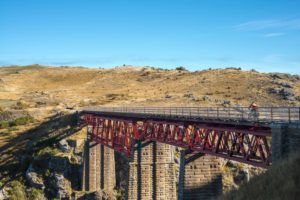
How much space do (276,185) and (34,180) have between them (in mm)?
43857

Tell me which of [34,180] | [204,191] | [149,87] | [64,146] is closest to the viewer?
→ [204,191]

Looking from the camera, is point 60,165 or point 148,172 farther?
point 60,165

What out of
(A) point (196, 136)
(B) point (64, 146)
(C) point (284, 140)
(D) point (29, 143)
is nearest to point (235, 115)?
(A) point (196, 136)

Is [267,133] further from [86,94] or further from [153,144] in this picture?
[86,94]

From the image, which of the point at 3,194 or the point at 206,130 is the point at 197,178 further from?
the point at 3,194

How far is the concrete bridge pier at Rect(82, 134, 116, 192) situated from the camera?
55.1 m

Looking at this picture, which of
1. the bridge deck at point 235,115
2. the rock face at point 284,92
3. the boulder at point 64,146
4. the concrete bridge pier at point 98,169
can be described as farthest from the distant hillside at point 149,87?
the bridge deck at point 235,115

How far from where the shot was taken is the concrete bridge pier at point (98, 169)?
55.1 metres

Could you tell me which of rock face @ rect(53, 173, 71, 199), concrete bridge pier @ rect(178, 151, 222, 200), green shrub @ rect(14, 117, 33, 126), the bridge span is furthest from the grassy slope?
green shrub @ rect(14, 117, 33, 126)

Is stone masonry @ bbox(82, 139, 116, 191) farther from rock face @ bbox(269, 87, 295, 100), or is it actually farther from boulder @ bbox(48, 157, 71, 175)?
rock face @ bbox(269, 87, 295, 100)

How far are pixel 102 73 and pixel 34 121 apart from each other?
7774 centimetres

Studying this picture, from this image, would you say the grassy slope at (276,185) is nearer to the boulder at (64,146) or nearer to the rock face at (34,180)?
the rock face at (34,180)

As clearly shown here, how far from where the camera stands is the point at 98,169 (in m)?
55.8

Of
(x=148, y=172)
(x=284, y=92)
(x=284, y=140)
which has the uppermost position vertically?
(x=284, y=92)
